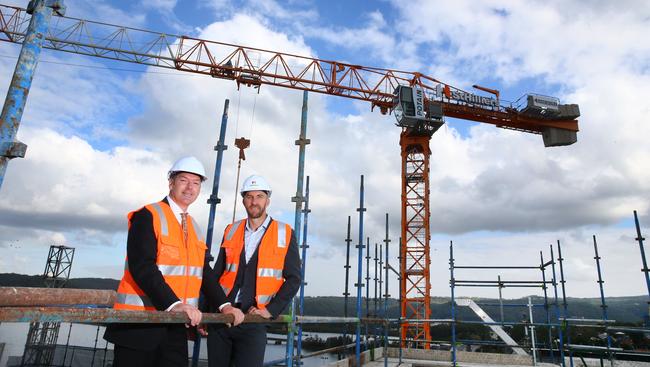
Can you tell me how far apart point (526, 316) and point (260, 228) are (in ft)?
43.3

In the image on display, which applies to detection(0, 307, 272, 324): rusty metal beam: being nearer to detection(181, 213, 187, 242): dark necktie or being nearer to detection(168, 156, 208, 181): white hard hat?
detection(181, 213, 187, 242): dark necktie

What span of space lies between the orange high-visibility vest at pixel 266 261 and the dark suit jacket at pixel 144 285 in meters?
0.97

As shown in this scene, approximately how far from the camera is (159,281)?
88.0 inches

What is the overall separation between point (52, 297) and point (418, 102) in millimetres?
23325

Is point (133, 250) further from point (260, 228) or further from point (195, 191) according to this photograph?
point (260, 228)

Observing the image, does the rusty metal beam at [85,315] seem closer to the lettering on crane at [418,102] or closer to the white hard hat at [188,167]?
the white hard hat at [188,167]

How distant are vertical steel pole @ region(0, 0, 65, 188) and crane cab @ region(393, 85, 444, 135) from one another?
21247 mm

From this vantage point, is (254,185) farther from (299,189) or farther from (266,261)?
(299,189)

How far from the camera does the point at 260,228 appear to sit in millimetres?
3422

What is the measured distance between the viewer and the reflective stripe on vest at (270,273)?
126 inches

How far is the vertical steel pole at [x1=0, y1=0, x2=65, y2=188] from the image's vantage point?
2375mm

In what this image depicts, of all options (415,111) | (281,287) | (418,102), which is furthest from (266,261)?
(418,102)

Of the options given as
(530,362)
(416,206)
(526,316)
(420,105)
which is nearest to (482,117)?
(420,105)

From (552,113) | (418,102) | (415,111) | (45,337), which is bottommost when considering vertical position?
(45,337)
